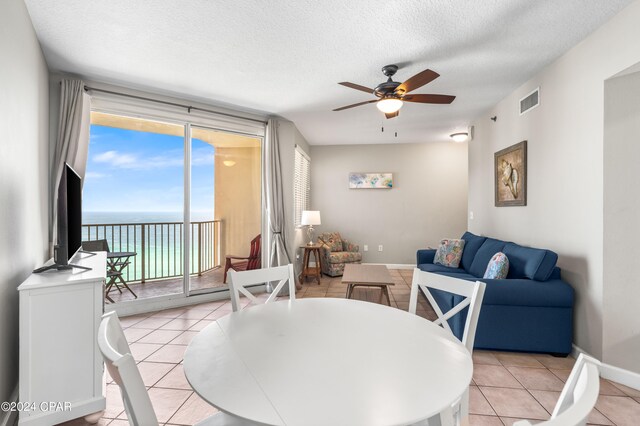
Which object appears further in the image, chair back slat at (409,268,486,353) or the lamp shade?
the lamp shade

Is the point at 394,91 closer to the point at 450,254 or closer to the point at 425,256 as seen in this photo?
the point at 450,254

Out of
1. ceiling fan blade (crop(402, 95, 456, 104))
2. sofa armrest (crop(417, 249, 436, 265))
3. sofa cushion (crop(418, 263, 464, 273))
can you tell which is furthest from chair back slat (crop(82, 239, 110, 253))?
sofa armrest (crop(417, 249, 436, 265))

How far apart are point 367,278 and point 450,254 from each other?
4.87 feet

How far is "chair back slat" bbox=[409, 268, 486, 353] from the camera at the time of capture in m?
1.47

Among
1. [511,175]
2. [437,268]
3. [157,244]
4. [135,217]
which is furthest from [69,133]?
[511,175]

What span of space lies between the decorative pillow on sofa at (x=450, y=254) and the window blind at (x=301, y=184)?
7.62ft

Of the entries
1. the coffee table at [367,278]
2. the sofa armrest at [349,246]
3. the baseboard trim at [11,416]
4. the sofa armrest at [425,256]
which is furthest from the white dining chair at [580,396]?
the sofa armrest at [349,246]

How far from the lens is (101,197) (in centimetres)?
397

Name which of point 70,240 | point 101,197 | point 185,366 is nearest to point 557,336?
point 185,366

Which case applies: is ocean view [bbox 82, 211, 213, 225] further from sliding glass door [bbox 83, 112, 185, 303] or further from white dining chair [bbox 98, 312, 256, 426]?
white dining chair [bbox 98, 312, 256, 426]

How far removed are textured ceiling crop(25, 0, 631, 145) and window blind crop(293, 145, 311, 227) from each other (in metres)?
1.86

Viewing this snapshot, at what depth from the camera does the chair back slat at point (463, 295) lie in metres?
1.47

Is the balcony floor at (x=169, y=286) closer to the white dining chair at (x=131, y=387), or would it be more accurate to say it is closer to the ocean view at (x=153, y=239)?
the ocean view at (x=153, y=239)

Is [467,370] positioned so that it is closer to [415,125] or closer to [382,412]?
[382,412]
